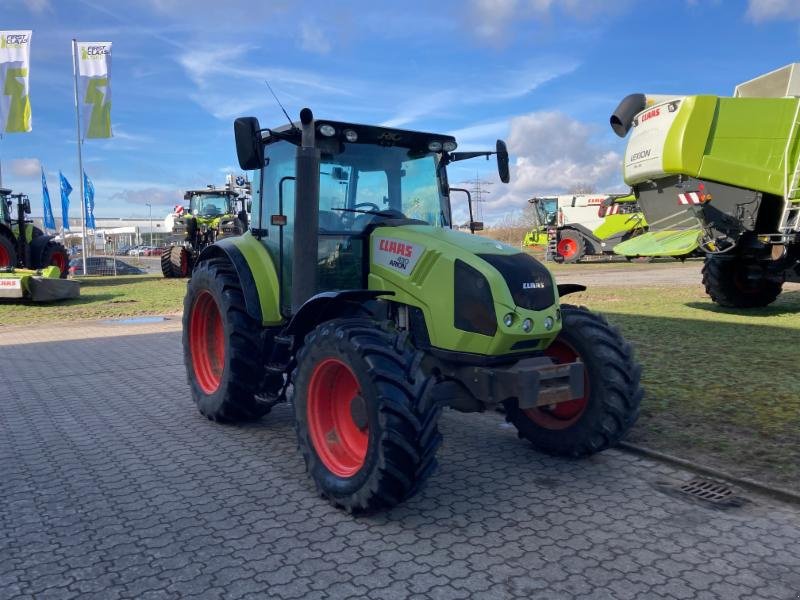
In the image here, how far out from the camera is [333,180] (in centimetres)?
443

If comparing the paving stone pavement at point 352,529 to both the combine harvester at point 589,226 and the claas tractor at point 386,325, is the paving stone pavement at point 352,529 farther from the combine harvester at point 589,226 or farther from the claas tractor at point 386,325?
the combine harvester at point 589,226

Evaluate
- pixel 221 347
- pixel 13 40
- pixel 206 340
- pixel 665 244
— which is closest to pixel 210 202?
pixel 13 40

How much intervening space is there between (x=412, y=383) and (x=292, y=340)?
4.33 feet

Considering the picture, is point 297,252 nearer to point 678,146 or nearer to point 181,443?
point 181,443

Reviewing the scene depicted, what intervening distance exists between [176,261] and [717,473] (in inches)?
789

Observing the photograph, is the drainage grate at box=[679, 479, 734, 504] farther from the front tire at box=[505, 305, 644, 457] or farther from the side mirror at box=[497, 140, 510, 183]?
the side mirror at box=[497, 140, 510, 183]

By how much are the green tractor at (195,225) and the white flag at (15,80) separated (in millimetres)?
5697

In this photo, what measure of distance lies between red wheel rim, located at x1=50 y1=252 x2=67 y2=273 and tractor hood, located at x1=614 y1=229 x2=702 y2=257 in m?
15.0

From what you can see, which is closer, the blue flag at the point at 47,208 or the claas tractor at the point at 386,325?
the claas tractor at the point at 386,325

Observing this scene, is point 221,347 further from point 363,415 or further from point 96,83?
point 96,83

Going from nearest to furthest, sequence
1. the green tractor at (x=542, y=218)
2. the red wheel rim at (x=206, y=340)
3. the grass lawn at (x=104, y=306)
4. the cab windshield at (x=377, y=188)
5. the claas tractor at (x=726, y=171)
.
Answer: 1. the cab windshield at (x=377, y=188)
2. the red wheel rim at (x=206, y=340)
3. the claas tractor at (x=726, y=171)
4. the grass lawn at (x=104, y=306)
5. the green tractor at (x=542, y=218)

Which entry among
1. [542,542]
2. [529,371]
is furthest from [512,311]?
[542,542]

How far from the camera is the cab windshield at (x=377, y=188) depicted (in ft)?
14.5

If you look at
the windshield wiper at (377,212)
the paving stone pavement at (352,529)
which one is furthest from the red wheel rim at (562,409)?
the windshield wiper at (377,212)
